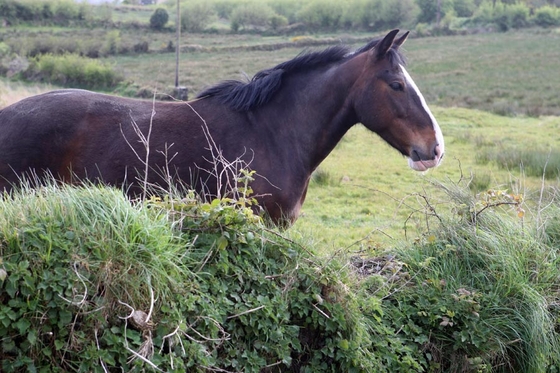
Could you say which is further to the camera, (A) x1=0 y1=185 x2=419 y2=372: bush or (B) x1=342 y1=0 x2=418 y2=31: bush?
(B) x1=342 y1=0 x2=418 y2=31: bush

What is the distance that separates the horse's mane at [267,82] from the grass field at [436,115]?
0.66 metres

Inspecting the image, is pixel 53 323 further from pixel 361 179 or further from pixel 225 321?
pixel 361 179

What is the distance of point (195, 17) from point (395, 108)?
70098 millimetres

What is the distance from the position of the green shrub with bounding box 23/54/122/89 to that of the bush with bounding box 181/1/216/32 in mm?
36309

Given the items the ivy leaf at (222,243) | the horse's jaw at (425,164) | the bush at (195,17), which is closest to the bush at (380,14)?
the bush at (195,17)

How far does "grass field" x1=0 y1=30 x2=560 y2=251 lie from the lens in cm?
953

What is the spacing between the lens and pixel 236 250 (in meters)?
3.84

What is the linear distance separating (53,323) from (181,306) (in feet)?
2.14

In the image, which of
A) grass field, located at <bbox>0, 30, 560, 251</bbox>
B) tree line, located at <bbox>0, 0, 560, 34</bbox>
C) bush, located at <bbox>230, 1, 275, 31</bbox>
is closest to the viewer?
grass field, located at <bbox>0, 30, 560, 251</bbox>

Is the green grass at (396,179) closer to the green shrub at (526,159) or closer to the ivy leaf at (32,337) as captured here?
the green shrub at (526,159)

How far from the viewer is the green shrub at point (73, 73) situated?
117 ft

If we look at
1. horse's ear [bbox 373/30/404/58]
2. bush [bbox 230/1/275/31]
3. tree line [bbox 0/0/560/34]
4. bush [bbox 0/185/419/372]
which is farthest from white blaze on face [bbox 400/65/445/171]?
bush [bbox 230/1/275/31]

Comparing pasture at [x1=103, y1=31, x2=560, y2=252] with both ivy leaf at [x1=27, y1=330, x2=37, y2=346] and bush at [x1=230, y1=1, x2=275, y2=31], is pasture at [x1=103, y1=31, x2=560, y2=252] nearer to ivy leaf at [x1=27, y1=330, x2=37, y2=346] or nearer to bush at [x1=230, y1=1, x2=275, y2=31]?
ivy leaf at [x1=27, y1=330, x2=37, y2=346]

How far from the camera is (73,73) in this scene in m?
35.9
